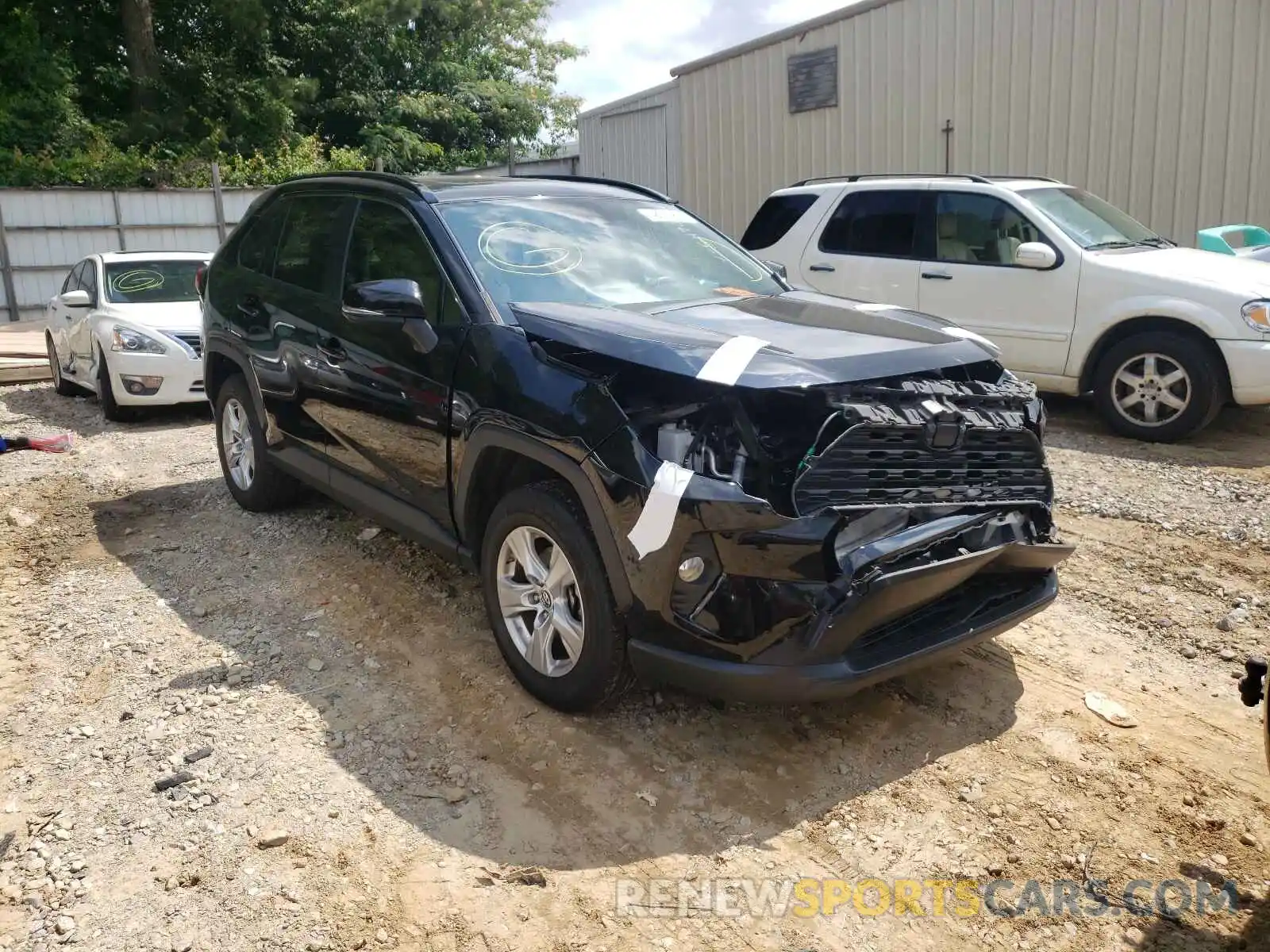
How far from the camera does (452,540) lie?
13.6 feet

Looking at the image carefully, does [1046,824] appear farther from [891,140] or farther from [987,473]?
[891,140]

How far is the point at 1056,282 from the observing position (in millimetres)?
7586

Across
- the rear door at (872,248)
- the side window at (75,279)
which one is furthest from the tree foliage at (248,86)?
the rear door at (872,248)

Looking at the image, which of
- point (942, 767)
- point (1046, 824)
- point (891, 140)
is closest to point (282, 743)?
point (942, 767)

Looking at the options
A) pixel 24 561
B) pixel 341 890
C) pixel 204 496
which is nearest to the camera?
pixel 341 890

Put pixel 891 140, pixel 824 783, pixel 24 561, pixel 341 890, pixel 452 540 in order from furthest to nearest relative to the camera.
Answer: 1. pixel 891 140
2. pixel 24 561
3. pixel 452 540
4. pixel 824 783
5. pixel 341 890

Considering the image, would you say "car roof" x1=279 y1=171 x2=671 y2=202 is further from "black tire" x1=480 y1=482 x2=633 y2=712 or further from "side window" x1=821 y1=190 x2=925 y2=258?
"side window" x1=821 y1=190 x2=925 y2=258

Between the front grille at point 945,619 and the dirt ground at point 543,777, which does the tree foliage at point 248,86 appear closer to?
the dirt ground at point 543,777

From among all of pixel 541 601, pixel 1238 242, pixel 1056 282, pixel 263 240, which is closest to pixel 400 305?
pixel 541 601

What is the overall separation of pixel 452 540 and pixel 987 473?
78.2 inches

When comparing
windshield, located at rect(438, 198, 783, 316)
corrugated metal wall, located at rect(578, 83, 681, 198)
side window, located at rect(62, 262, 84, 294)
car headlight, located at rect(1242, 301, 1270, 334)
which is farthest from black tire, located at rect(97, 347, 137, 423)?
car headlight, located at rect(1242, 301, 1270, 334)

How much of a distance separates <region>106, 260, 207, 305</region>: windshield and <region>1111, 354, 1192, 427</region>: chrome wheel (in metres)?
7.77

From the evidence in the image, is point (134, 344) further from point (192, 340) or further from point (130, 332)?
point (192, 340)

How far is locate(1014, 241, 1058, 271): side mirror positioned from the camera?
24.5ft
